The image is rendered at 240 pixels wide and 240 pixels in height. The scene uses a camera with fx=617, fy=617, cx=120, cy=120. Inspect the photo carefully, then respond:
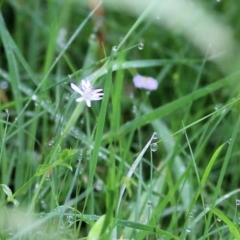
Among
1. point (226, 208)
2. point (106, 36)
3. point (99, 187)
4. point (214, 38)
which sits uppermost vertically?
point (214, 38)

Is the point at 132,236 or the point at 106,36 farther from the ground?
the point at 106,36

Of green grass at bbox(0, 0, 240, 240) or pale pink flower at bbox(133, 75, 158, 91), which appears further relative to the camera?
pale pink flower at bbox(133, 75, 158, 91)

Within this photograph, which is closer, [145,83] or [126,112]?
[145,83]

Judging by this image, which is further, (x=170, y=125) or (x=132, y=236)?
(x=170, y=125)

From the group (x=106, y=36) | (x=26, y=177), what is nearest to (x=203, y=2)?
(x=106, y=36)

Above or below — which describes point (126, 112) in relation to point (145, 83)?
below

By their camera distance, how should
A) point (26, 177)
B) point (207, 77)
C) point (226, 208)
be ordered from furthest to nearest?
point (207, 77)
point (226, 208)
point (26, 177)

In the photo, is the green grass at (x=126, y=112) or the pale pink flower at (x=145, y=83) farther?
the pale pink flower at (x=145, y=83)

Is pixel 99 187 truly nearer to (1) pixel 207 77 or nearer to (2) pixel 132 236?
(2) pixel 132 236
